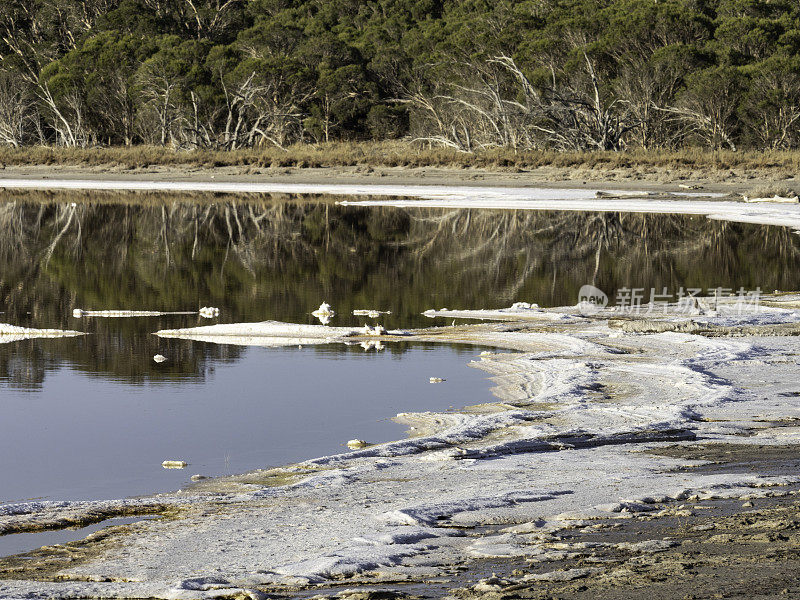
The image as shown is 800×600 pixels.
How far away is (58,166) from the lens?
43.8 metres

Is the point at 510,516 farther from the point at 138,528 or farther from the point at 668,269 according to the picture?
the point at 668,269

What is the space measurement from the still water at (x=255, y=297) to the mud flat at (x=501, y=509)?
2.24ft

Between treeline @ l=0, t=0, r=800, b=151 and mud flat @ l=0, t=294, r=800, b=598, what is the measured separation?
30.9m

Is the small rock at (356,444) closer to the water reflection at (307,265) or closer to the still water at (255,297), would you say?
the still water at (255,297)

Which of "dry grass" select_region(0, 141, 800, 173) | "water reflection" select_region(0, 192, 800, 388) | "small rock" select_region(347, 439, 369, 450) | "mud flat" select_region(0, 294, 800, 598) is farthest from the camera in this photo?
"dry grass" select_region(0, 141, 800, 173)

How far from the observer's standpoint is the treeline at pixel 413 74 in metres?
40.2

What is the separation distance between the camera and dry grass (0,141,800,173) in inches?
1380

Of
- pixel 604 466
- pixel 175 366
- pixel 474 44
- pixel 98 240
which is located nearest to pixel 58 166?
pixel 474 44

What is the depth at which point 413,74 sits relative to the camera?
4988 centimetres

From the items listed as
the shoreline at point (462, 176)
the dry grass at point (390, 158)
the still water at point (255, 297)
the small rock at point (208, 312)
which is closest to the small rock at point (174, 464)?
the still water at point (255, 297)

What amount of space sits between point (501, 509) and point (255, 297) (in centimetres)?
940

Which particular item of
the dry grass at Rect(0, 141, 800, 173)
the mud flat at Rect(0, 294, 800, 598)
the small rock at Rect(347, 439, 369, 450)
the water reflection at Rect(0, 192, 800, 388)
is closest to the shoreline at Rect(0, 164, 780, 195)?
the dry grass at Rect(0, 141, 800, 173)

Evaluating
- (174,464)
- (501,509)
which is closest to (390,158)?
(174,464)

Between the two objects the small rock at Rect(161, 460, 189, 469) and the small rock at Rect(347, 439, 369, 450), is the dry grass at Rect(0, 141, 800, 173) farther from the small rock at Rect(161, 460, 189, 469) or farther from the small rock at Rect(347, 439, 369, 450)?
the small rock at Rect(161, 460, 189, 469)
